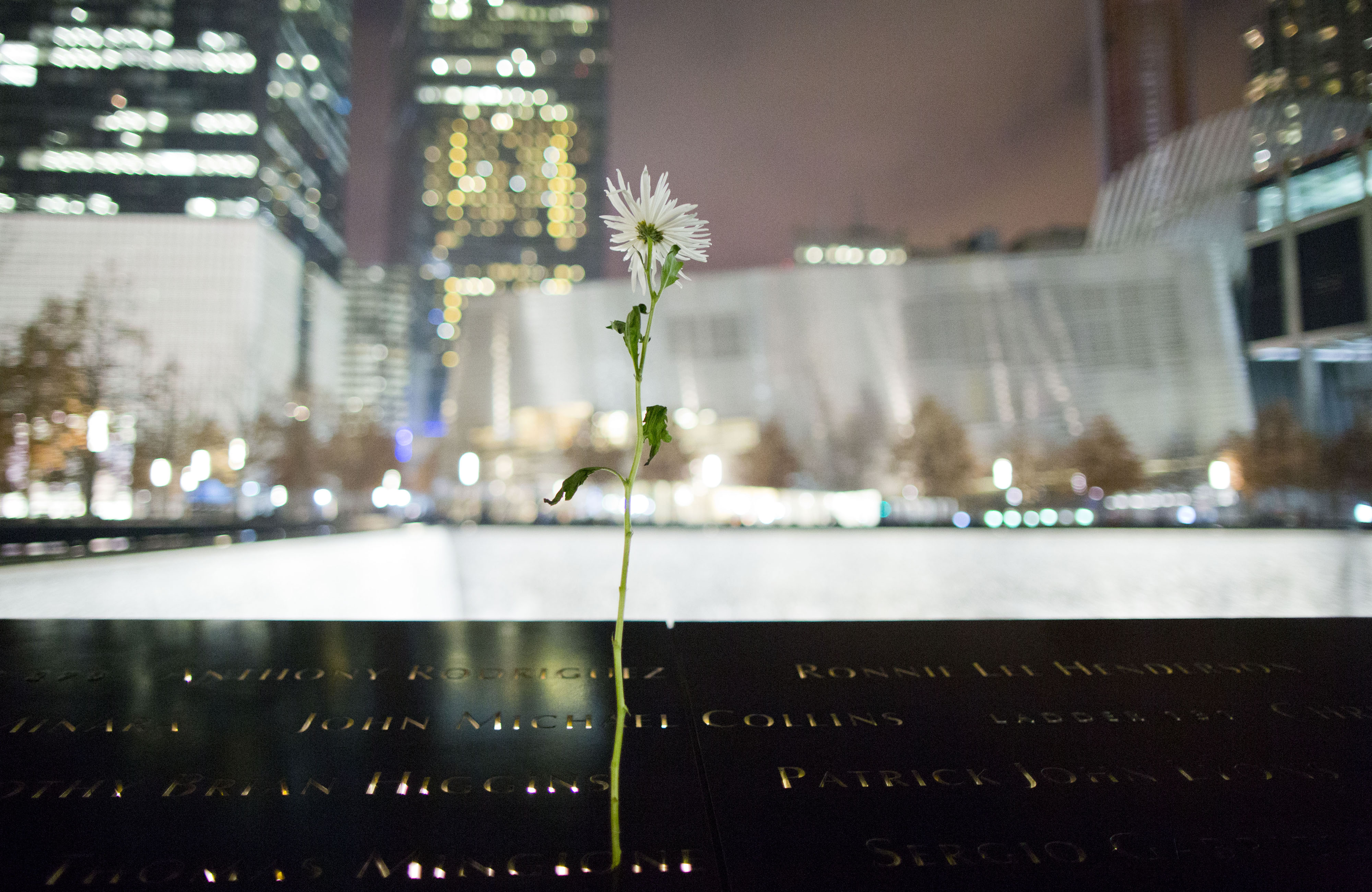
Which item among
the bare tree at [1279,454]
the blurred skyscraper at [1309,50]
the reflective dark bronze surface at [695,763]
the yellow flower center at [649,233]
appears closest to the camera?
the yellow flower center at [649,233]

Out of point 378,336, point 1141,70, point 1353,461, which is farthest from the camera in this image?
point 378,336

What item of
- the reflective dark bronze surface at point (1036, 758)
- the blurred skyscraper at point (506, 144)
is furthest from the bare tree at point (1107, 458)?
the blurred skyscraper at point (506, 144)

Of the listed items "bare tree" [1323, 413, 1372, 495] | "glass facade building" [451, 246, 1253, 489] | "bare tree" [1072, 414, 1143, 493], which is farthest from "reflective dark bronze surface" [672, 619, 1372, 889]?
"bare tree" [1072, 414, 1143, 493]

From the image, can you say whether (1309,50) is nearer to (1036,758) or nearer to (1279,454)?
(1279,454)

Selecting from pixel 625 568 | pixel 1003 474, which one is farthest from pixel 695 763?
pixel 1003 474

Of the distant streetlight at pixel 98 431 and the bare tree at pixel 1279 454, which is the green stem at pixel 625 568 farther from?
the bare tree at pixel 1279 454
